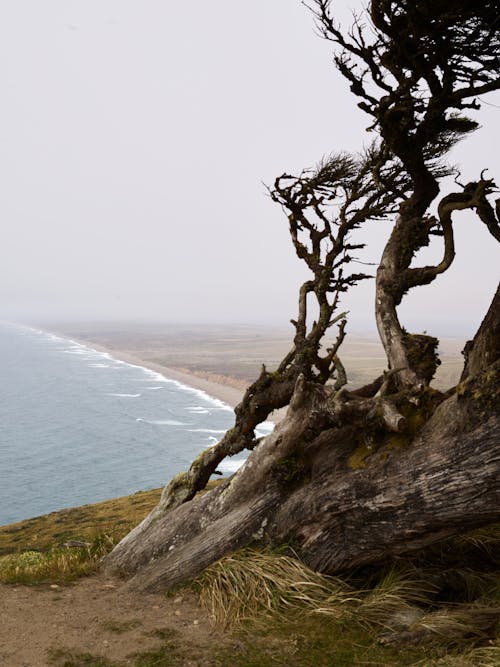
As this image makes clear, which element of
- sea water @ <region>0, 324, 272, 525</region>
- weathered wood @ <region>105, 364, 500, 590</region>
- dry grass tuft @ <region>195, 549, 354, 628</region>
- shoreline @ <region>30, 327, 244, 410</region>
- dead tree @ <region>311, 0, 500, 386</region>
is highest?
dead tree @ <region>311, 0, 500, 386</region>

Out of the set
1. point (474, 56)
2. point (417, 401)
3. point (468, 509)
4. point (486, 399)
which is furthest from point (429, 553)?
point (474, 56)

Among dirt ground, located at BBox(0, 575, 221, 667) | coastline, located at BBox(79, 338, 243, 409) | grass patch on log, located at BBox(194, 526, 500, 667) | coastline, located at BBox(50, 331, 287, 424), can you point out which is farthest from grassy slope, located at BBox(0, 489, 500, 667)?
coastline, located at BBox(79, 338, 243, 409)

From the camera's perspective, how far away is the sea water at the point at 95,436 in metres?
62.7

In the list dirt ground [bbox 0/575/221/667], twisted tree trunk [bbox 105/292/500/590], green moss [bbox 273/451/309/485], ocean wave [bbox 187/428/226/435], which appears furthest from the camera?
ocean wave [bbox 187/428/226/435]

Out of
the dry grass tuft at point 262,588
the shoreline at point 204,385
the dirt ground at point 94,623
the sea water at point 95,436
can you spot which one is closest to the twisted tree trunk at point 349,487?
the dry grass tuft at point 262,588

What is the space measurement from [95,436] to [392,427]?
8729 cm

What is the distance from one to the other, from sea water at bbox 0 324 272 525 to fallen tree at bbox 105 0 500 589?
2074 inches

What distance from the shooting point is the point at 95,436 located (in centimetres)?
8775

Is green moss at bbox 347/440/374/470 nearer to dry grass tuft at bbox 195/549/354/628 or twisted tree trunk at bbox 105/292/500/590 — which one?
twisted tree trunk at bbox 105/292/500/590

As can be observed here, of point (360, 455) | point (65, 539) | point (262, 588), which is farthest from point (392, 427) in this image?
point (65, 539)

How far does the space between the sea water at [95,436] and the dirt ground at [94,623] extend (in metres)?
51.4

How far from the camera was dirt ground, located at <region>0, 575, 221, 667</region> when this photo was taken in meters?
6.55

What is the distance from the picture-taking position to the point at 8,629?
7.25 metres

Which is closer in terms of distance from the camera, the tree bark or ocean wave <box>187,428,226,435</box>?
the tree bark
